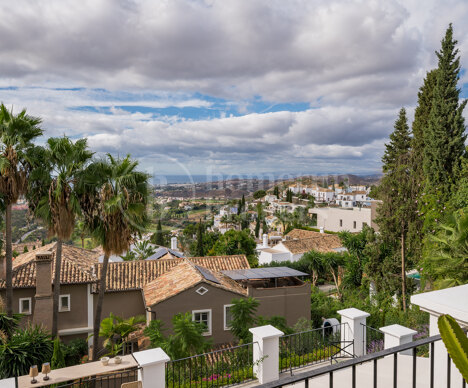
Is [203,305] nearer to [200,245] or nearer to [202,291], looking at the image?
[202,291]

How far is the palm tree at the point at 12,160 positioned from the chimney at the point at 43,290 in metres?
2.48

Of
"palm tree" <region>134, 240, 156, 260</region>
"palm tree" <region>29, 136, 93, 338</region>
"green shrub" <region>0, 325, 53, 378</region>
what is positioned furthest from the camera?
"palm tree" <region>134, 240, 156, 260</region>

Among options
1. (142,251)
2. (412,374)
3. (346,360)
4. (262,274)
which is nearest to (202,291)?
(262,274)

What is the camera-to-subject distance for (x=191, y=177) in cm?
1188

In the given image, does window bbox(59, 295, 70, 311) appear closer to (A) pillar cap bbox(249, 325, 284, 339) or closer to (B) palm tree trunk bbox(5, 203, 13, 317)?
(B) palm tree trunk bbox(5, 203, 13, 317)

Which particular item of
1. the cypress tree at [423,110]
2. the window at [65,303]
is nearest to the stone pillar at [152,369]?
the window at [65,303]

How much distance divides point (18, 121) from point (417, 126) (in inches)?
801

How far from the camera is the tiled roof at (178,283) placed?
→ 564 inches

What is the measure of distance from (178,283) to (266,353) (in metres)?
9.58

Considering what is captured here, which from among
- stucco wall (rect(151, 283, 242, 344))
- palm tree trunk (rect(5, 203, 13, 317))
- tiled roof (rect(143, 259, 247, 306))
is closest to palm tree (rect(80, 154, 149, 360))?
palm tree trunk (rect(5, 203, 13, 317))

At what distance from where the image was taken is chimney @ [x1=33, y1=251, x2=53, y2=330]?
14.5 metres

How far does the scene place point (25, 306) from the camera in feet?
50.4

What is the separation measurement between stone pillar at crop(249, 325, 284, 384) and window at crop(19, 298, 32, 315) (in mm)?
12799

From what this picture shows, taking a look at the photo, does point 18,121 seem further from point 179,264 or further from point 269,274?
point 269,274
